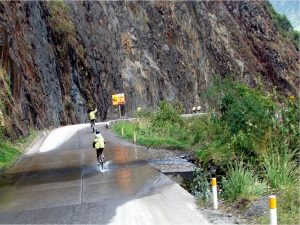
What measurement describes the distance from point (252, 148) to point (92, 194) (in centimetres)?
506

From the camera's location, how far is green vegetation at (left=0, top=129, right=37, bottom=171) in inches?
885

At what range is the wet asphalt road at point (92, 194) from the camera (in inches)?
448

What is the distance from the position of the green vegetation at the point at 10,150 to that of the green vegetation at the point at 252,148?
7.79 meters

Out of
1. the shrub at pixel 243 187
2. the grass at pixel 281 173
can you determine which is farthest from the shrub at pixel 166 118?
the shrub at pixel 243 187

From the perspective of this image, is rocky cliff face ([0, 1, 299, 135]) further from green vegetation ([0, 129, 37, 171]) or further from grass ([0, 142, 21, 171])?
grass ([0, 142, 21, 171])

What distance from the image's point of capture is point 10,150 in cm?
2522

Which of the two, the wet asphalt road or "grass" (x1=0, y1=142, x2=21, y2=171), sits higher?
"grass" (x1=0, y1=142, x2=21, y2=171)

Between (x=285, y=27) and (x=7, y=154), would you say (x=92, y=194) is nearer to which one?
(x=7, y=154)

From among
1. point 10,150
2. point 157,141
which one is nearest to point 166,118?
point 157,141

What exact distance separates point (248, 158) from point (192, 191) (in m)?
2.01

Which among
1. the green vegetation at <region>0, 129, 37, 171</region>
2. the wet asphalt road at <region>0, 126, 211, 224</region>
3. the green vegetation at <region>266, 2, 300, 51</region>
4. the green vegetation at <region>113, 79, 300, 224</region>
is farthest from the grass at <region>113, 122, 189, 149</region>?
the green vegetation at <region>266, 2, 300, 51</region>

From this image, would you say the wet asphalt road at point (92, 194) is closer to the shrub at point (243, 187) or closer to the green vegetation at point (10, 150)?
the green vegetation at point (10, 150)

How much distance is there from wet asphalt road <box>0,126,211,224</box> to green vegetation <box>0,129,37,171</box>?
711 millimetres

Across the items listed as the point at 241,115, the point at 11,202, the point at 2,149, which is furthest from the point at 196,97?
the point at 11,202
